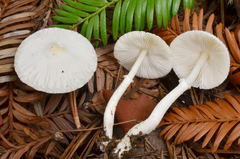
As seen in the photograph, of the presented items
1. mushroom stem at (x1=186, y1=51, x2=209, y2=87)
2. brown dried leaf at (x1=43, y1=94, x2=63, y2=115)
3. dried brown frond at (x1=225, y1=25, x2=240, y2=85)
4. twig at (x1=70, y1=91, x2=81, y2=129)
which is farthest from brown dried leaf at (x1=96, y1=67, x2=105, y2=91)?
dried brown frond at (x1=225, y1=25, x2=240, y2=85)

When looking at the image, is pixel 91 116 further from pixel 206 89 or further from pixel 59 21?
pixel 206 89

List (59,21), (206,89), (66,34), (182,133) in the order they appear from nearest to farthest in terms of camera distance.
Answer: (182,133) → (66,34) → (59,21) → (206,89)

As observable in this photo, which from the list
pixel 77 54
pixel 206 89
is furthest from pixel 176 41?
pixel 77 54

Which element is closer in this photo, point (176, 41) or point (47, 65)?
point (47, 65)

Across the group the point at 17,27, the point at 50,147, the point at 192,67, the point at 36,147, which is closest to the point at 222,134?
the point at 192,67

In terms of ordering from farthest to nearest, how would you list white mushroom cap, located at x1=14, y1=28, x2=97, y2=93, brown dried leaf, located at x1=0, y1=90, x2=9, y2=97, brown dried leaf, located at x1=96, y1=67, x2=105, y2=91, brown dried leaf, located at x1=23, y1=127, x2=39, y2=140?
1. brown dried leaf, located at x1=96, y1=67, x2=105, y2=91
2. white mushroom cap, located at x1=14, y1=28, x2=97, y2=93
3. brown dried leaf, located at x1=0, y1=90, x2=9, y2=97
4. brown dried leaf, located at x1=23, y1=127, x2=39, y2=140

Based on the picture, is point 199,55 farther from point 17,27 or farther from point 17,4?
point 17,4

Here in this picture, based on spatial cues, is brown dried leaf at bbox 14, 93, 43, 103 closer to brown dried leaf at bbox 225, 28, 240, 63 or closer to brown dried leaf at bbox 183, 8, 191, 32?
brown dried leaf at bbox 183, 8, 191, 32
